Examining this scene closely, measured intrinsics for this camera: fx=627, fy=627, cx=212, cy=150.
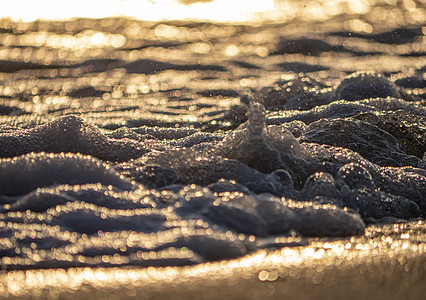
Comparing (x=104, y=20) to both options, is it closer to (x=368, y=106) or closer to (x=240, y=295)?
(x=368, y=106)

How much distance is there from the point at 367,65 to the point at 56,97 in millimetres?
4826

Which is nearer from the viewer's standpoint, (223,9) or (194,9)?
(223,9)

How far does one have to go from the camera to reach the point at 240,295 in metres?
1.70

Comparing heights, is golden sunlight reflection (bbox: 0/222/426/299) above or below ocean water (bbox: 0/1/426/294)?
below

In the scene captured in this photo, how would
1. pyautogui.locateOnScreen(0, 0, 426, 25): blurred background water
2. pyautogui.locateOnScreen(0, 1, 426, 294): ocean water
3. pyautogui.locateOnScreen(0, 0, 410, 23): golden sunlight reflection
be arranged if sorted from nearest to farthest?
pyautogui.locateOnScreen(0, 1, 426, 294): ocean water, pyautogui.locateOnScreen(0, 0, 426, 25): blurred background water, pyautogui.locateOnScreen(0, 0, 410, 23): golden sunlight reflection

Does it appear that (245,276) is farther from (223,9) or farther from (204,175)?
(223,9)

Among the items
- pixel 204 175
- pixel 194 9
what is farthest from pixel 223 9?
pixel 204 175

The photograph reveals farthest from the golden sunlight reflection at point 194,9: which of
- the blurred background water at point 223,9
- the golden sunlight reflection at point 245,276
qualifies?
the golden sunlight reflection at point 245,276

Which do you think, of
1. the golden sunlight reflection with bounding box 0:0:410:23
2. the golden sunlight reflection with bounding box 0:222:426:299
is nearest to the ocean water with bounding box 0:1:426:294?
the golden sunlight reflection with bounding box 0:222:426:299

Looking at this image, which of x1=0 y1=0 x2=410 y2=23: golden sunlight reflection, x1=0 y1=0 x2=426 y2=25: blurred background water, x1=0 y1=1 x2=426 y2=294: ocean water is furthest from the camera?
x1=0 y1=0 x2=410 y2=23: golden sunlight reflection

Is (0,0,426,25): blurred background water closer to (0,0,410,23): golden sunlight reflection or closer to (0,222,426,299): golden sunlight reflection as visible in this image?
(0,0,410,23): golden sunlight reflection

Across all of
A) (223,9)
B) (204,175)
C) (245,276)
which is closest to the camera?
(245,276)

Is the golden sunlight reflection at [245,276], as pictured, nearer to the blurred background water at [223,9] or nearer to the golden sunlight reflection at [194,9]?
the blurred background water at [223,9]

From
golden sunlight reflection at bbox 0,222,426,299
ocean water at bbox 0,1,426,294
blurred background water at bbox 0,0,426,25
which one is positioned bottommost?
golden sunlight reflection at bbox 0,222,426,299
